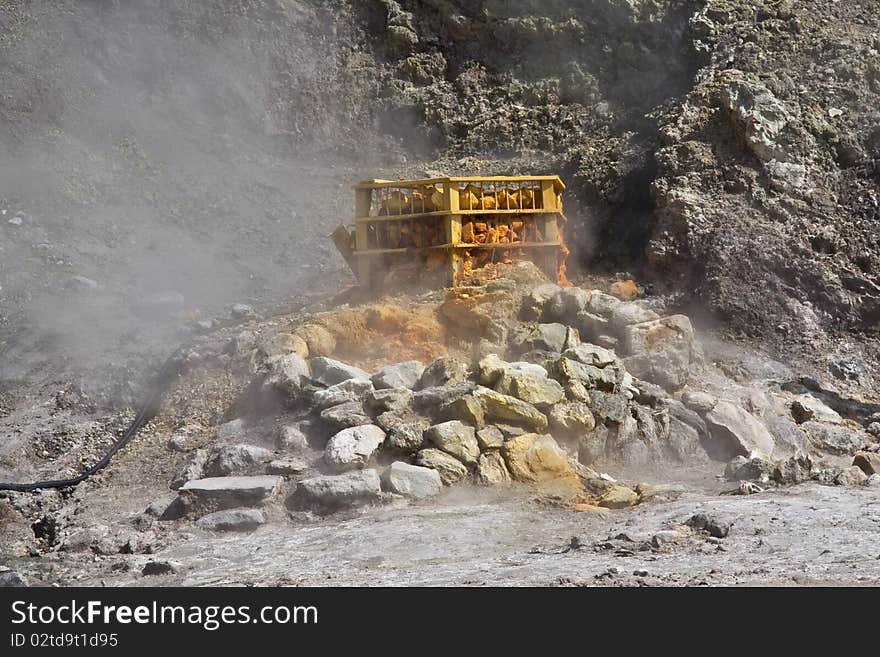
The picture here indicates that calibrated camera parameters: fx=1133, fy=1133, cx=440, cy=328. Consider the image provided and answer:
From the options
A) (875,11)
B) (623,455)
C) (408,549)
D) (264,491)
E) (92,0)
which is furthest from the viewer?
(92,0)

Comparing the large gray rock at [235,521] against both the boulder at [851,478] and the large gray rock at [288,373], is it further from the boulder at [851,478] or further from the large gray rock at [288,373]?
the boulder at [851,478]

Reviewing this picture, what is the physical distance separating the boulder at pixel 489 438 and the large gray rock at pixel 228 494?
157 cm

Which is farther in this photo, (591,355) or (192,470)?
(591,355)

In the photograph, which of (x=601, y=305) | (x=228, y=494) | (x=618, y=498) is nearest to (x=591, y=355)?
(x=601, y=305)

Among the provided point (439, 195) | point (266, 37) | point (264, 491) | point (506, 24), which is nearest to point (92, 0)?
point (266, 37)

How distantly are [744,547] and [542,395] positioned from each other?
2.91 meters

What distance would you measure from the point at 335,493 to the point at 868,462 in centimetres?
424

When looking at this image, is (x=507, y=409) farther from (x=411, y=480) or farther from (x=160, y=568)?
(x=160, y=568)

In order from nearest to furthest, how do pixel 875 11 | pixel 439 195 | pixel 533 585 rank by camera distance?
pixel 533 585, pixel 439 195, pixel 875 11

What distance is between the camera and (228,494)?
8.11 meters

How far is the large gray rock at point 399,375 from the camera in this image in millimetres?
9398

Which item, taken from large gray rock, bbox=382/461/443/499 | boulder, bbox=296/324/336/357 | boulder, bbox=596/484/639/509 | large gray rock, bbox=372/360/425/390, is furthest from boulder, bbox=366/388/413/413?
boulder, bbox=596/484/639/509

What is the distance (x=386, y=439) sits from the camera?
28.4 ft

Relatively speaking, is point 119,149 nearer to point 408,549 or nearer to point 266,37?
point 266,37
